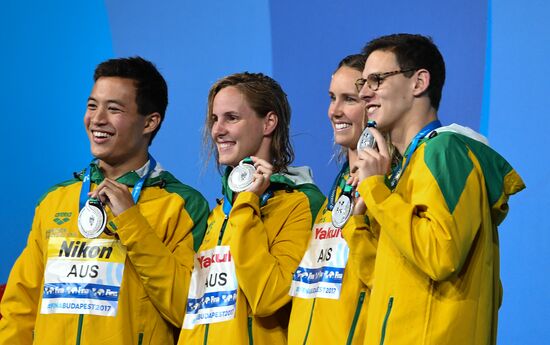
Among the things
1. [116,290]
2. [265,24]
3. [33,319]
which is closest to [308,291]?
[116,290]

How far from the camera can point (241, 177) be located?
3.51m

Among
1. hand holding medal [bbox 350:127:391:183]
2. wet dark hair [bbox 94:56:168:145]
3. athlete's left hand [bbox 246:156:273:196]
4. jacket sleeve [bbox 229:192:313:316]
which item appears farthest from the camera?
wet dark hair [bbox 94:56:168:145]

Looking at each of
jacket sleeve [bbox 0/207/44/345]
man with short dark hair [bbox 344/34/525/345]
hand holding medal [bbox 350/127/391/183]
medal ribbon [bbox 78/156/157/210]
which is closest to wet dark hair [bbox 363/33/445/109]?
man with short dark hair [bbox 344/34/525/345]

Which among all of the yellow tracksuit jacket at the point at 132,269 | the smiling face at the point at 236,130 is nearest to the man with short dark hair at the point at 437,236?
the smiling face at the point at 236,130

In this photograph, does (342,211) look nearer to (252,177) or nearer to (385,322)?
(252,177)

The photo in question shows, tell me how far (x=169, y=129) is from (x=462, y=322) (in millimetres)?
2924

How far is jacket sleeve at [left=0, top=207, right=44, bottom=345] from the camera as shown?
3750mm

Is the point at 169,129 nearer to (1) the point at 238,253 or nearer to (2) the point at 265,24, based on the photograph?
(2) the point at 265,24

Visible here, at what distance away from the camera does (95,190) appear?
3.57 metres

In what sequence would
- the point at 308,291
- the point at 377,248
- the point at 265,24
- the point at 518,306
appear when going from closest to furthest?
the point at 377,248
the point at 308,291
the point at 518,306
the point at 265,24

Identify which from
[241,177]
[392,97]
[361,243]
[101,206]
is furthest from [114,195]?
[392,97]

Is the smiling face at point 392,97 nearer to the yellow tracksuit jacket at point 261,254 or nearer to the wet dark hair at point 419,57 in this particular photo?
the wet dark hair at point 419,57

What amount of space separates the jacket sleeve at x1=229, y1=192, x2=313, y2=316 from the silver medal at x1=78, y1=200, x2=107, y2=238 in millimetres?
478

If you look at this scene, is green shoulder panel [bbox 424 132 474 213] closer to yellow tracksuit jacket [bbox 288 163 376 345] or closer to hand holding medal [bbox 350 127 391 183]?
hand holding medal [bbox 350 127 391 183]
